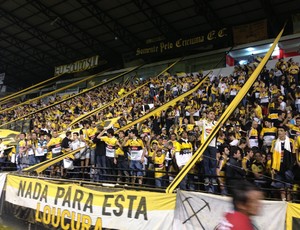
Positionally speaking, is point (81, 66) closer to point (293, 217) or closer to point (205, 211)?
point (205, 211)

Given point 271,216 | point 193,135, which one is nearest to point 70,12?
point 193,135

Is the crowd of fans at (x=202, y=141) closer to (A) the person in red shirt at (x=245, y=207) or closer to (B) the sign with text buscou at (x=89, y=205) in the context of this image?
(B) the sign with text buscou at (x=89, y=205)

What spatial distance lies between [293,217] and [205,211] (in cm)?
125

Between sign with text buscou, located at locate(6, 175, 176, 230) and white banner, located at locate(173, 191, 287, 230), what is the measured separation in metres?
0.15

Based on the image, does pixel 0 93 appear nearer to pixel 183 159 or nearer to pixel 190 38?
pixel 190 38

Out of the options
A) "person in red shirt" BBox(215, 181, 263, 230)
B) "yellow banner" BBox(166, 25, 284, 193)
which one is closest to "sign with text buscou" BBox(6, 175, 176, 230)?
"yellow banner" BBox(166, 25, 284, 193)

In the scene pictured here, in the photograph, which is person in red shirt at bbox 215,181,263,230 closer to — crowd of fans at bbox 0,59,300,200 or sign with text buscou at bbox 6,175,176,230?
crowd of fans at bbox 0,59,300,200

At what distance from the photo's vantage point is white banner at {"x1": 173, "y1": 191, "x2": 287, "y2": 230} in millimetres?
4145

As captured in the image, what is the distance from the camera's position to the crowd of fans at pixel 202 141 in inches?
240

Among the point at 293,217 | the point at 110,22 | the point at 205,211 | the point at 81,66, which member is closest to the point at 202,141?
the point at 205,211

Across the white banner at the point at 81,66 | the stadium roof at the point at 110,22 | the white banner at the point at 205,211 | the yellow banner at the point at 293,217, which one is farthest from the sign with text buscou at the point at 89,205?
the white banner at the point at 81,66

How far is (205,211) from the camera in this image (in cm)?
463

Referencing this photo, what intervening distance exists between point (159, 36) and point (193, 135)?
49.4 ft

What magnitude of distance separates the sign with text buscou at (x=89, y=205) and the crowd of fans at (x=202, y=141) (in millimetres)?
738
